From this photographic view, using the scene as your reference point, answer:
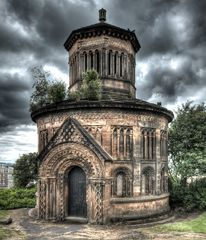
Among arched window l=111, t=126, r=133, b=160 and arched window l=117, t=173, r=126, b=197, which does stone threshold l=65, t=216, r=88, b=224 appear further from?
arched window l=111, t=126, r=133, b=160

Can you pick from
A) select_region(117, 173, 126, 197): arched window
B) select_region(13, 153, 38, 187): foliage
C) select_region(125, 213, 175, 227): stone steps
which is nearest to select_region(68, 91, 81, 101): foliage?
select_region(117, 173, 126, 197): arched window

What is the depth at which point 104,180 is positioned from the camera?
1748 centimetres

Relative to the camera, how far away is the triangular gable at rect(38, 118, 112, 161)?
1775cm

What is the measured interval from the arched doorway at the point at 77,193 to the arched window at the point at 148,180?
390 centimetres

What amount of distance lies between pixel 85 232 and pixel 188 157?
12.5 metres

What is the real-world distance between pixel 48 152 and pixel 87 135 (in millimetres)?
2799

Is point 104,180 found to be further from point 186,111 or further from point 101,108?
point 186,111

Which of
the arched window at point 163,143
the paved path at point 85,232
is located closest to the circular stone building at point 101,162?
the arched window at point 163,143

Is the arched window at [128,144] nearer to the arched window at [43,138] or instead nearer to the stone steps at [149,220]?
the stone steps at [149,220]

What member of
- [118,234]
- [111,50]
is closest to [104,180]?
[118,234]

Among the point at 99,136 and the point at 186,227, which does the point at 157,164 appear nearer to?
the point at 99,136

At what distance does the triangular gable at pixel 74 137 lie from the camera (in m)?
17.8

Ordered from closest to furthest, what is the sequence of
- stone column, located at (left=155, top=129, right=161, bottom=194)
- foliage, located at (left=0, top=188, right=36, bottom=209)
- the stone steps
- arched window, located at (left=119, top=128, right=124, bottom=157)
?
the stone steps, arched window, located at (left=119, top=128, right=124, bottom=157), stone column, located at (left=155, top=129, right=161, bottom=194), foliage, located at (left=0, top=188, right=36, bottom=209)

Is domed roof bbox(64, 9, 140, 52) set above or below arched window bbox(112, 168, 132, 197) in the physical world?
above
